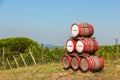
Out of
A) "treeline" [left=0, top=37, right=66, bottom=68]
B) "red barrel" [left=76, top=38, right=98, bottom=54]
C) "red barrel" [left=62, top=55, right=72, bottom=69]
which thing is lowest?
"treeline" [left=0, top=37, right=66, bottom=68]

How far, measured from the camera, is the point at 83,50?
1499 centimetres

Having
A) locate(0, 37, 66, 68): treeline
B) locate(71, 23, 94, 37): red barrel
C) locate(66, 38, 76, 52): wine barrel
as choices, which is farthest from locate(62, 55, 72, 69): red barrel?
locate(0, 37, 66, 68): treeline

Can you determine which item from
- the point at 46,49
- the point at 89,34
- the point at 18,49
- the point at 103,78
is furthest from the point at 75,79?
the point at 18,49

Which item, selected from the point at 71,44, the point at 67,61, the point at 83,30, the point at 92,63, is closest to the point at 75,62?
the point at 67,61

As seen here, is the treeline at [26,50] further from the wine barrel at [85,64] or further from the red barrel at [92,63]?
the red barrel at [92,63]

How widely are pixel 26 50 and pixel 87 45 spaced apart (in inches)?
766

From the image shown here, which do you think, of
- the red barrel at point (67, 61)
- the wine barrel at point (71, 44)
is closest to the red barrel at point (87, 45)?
the wine barrel at point (71, 44)

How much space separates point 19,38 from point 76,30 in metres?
20.8

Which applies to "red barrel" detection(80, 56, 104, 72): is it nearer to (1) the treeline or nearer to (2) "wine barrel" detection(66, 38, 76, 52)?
(2) "wine barrel" detection(66, 38, 76, 52)

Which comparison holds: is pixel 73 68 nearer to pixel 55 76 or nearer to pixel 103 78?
pixel 55 76

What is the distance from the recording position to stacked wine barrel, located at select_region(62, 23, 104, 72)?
581 inches

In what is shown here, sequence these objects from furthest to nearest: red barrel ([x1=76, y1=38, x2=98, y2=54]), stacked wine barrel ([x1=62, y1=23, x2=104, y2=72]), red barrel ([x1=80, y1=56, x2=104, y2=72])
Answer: red barrel ([x1=76, y1=38, x2=98, y2=54]) < stacked wine barrel ([x1=62, y1=23, x2=104, y2=72]) < red barrel ([x1=80, y1=56, x2=104, y2=72])

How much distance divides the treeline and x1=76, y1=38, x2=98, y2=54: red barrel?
13.1 metres

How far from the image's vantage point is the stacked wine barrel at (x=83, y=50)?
14766 mm
